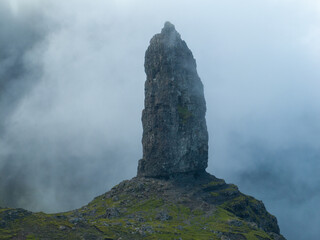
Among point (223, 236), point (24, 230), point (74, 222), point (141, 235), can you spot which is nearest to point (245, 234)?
point (223, 236)

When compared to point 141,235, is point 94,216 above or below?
above

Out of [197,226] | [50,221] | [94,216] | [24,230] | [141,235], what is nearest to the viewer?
[24,230]

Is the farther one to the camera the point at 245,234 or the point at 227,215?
the point at 227,215

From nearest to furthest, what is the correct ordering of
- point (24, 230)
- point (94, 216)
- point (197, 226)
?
point (24, 230), point (197, 226), point (94, 216)

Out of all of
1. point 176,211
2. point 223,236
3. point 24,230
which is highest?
point 176,211

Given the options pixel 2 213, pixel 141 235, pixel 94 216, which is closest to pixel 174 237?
pixel 141 235

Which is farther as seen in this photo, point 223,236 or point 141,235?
point 223,236

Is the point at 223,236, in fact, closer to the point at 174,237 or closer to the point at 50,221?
the point at 174,237

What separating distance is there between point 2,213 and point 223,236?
8905cm

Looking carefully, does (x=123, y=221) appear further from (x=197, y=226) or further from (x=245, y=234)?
(x=245, y=234)

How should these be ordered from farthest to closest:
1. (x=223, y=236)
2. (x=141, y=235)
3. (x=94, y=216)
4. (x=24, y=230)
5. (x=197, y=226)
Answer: (x=94, y=216) < (x=197, y=226) < (x=223, y=236) < (x=141, y=235) < (x=24, y=230)

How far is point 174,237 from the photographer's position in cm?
15850

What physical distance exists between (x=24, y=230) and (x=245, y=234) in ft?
311

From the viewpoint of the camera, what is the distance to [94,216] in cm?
19150
